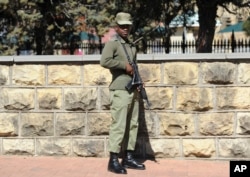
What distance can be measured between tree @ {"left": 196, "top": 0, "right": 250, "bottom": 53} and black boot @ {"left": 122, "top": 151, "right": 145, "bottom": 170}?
1249 cm

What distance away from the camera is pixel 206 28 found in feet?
63.3

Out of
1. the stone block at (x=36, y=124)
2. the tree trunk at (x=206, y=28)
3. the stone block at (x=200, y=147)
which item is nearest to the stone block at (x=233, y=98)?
the stone block at (x=200, y=147)

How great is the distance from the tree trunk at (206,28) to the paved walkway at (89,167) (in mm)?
12442

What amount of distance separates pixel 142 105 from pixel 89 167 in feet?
3.88

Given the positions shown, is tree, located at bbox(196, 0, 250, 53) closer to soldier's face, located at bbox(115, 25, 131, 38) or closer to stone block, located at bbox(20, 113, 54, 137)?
stone block, located at bbox(20, 113, 54, 137)

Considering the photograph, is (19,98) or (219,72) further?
(19,98)

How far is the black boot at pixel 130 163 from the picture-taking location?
629cm

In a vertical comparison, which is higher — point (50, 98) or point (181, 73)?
point (181, 73)

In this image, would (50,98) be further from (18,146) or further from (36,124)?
(18,146)

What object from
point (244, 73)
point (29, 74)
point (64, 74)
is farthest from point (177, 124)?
point (29, 74)

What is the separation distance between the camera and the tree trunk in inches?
736

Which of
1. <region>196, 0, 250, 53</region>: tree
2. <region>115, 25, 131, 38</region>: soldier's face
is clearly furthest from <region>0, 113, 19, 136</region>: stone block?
<region>196, 0, 250, 53</region>: tree

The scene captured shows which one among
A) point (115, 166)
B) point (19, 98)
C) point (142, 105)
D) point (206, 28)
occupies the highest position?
point (206, 28)

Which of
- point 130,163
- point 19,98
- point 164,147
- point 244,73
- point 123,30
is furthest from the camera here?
point 19,98
